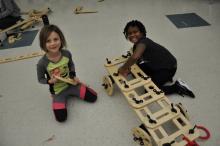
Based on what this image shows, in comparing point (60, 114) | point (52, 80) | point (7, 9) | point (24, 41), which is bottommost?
point (60, 114)

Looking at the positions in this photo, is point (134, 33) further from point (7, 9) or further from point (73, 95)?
point (7, 9)

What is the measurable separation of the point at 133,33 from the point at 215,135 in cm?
87

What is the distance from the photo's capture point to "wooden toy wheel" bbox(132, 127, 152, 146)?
4.55 feet

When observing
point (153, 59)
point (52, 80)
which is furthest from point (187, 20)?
point (52, 80)

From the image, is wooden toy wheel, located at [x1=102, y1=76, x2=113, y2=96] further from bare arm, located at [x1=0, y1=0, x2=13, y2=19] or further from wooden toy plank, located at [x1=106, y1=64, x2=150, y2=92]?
bare arm, located at [x1=0, y1=0, x2=13, y2=19]

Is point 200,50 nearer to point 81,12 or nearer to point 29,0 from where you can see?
point 81,12

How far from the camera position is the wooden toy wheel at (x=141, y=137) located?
1.39m

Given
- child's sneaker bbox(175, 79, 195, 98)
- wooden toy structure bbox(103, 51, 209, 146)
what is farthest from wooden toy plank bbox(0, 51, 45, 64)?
child's sneaker bbox(175, 79, 195, 98)

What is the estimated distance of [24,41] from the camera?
294 cm

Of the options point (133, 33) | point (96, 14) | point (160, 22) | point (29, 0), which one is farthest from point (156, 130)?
point (29, 0)

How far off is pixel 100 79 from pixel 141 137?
80cm

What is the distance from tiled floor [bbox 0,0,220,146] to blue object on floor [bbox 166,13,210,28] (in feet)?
0.24

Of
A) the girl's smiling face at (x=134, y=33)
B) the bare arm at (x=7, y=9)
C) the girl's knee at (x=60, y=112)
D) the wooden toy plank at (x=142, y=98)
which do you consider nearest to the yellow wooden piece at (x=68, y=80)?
the girl's knee at (x=60, y=112)

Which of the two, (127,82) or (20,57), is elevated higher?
(127,82)
